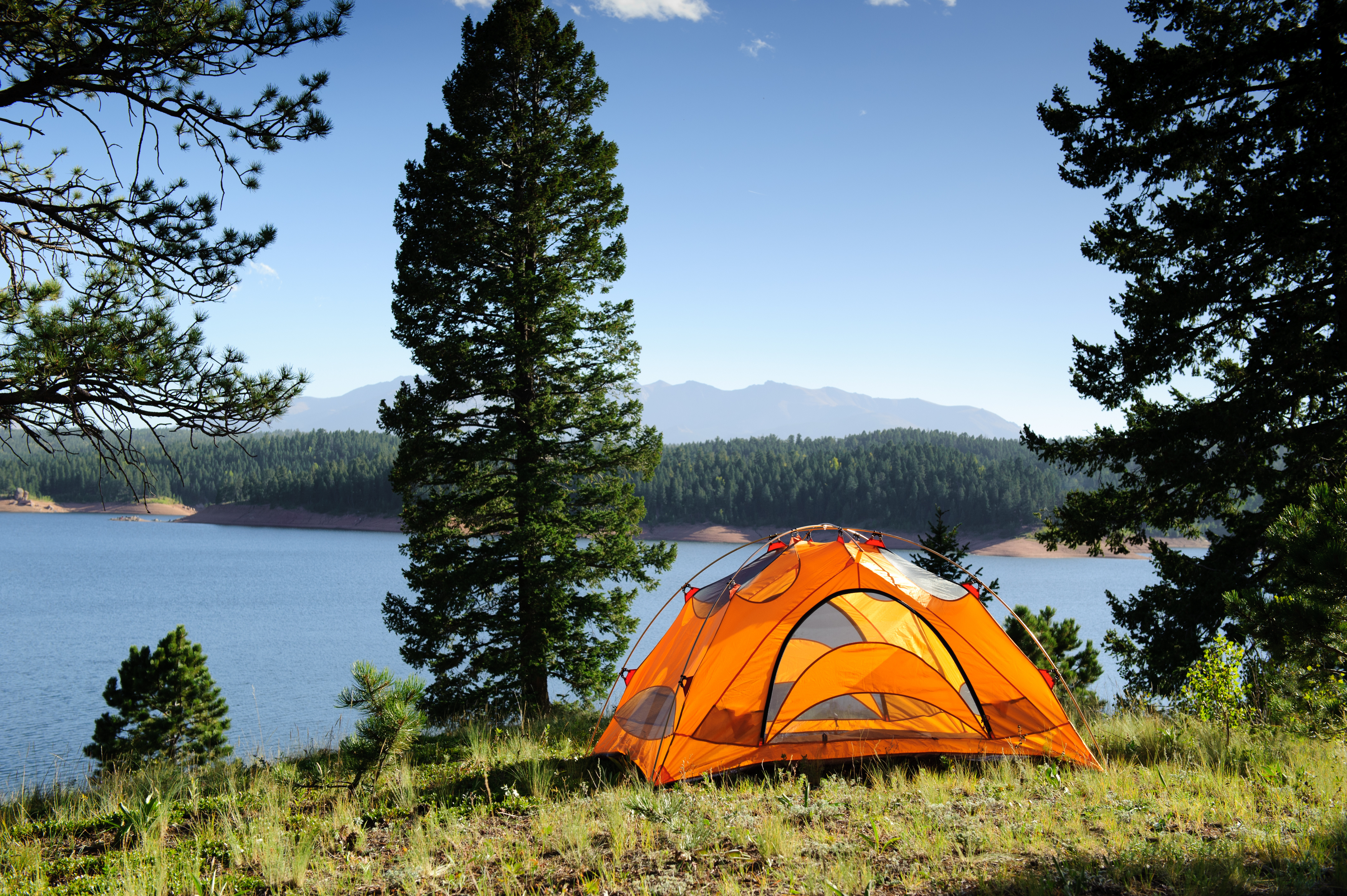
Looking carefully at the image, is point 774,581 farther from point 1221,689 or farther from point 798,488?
point 798,488

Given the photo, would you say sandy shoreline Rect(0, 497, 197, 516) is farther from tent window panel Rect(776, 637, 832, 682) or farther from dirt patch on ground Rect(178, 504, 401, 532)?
tent window panel Rect(776, 637, 832, 682)

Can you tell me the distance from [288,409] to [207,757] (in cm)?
1047

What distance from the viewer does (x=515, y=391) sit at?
1148 centimetres

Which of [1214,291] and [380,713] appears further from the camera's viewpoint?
[1214,291]

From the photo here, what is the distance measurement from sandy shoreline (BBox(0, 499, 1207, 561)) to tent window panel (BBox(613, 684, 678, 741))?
47198 millimetres

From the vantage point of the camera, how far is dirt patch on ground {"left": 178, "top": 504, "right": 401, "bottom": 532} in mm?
81438

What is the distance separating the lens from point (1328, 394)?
7.57 meters

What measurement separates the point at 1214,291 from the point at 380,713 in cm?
896

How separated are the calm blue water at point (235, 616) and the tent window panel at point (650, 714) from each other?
4089 millimetres

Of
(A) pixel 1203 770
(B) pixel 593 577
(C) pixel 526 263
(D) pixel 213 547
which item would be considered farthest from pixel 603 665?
(D) pixel 213 547

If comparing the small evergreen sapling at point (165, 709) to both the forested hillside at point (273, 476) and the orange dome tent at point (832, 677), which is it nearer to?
the orange dome tent at point (832, 677)

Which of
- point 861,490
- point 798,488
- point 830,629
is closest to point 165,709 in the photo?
point 830,629

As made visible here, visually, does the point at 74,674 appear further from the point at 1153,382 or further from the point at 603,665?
the point at 1153,382

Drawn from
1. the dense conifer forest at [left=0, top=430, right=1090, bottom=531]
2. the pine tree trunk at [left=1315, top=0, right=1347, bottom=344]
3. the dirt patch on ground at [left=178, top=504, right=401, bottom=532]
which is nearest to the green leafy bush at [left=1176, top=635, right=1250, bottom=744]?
the pine tree trunk at [left=1315, top=0, right=1347, bottom=344]
